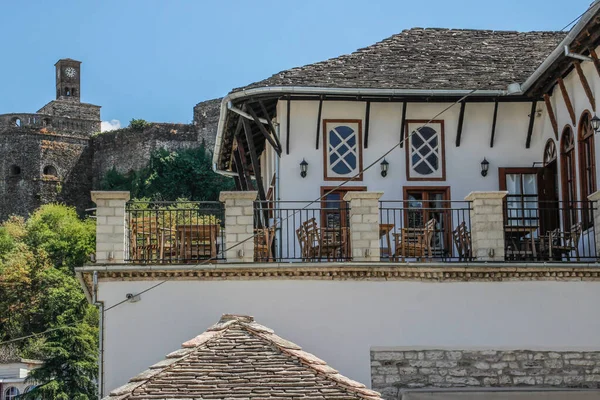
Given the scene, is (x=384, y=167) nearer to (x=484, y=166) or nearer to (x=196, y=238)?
(x=484, y=166)

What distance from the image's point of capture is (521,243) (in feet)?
70.4

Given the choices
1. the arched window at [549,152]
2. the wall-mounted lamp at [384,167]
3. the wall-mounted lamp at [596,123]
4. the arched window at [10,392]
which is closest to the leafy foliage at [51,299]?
the arched window at [10,392]

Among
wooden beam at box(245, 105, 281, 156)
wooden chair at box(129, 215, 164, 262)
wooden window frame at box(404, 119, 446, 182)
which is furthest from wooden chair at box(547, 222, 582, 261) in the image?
wooden chair at box(129, 215, 164, 262)

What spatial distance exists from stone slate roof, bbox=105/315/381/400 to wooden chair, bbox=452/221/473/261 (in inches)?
215

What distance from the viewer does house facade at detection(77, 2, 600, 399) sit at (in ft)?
64.3

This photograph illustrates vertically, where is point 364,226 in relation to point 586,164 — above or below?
below

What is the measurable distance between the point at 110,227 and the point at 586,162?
25.7 feet

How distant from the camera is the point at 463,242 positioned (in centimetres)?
2089

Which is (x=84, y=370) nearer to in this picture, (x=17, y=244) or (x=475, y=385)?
(x=475, y=385)

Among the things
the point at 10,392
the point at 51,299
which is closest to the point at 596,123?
the point at 10,392

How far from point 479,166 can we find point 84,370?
892 inches

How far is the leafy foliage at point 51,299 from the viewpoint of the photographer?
42719 millimetres

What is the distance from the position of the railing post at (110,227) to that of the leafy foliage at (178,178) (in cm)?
5482

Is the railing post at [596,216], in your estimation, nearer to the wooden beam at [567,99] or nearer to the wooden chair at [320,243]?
the wooden beam at [567,99]
